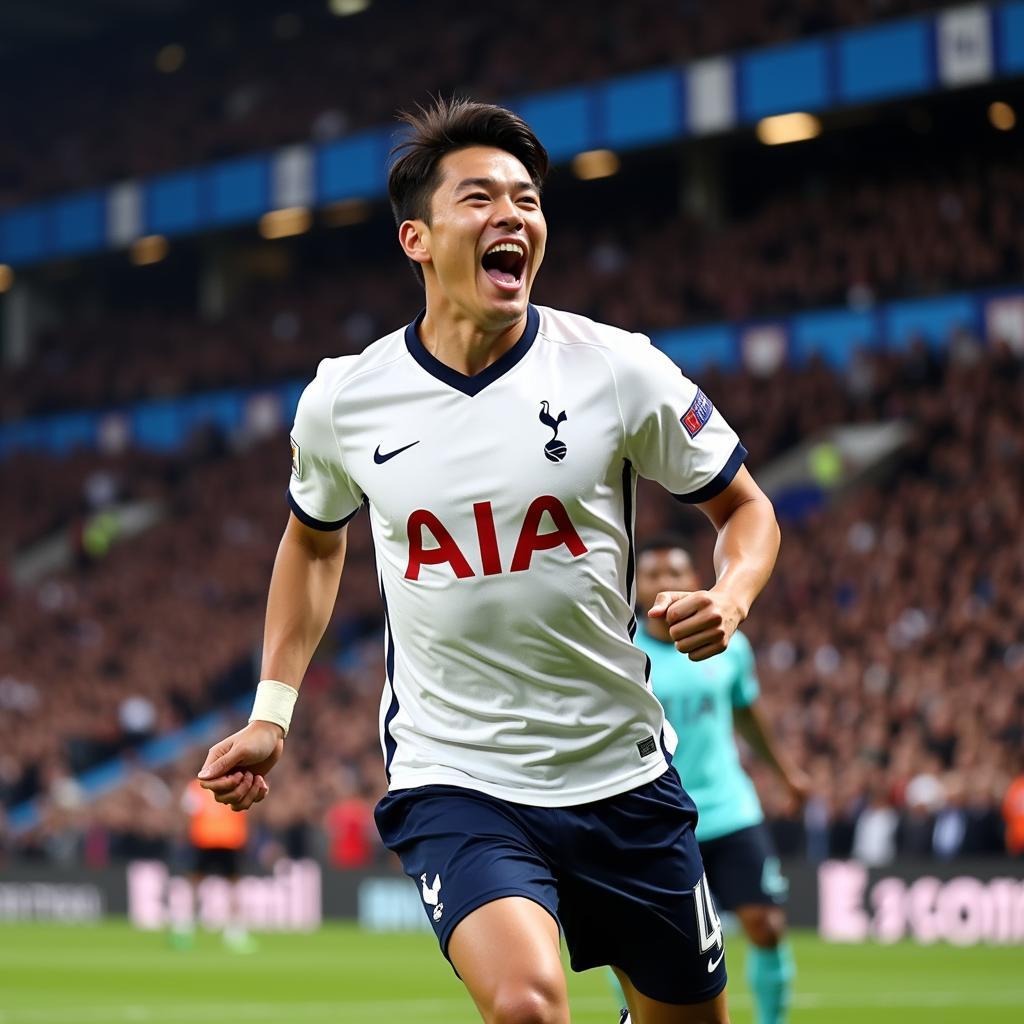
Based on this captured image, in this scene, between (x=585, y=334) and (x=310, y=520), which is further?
(x=310, y=520)

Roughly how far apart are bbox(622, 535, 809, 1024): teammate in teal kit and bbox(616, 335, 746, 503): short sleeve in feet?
12.0

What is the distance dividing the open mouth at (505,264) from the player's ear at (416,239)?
18 cm

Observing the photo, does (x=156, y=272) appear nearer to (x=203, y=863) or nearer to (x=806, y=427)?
(x=806, y=427)

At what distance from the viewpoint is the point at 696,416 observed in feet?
16.0

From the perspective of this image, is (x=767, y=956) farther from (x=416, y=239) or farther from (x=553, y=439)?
(x=416, y=239)

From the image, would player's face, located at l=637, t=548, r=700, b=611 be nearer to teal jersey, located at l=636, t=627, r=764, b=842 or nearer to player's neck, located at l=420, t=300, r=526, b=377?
teal jersey, located at l=636, t=627, r=764, b=842

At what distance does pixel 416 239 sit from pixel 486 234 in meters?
0.28

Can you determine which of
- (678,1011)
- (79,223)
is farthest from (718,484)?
(79,223)

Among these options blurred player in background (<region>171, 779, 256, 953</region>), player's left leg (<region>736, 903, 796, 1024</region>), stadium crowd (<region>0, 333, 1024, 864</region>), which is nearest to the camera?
player's left leg (<region>736, 903, 796, 1024</region>)

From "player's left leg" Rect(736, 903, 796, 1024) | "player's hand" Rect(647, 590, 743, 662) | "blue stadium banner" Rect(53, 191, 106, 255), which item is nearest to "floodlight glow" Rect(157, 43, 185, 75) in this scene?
"blue stadium banner" Rect(53, 191, 106, 255)

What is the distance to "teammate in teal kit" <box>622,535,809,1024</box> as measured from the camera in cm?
866

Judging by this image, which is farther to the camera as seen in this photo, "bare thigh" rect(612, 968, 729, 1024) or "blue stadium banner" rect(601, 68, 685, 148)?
"blue stadium banner" rect(601, 68, 685, 148)

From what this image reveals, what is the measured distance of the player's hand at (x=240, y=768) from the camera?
16.0ft

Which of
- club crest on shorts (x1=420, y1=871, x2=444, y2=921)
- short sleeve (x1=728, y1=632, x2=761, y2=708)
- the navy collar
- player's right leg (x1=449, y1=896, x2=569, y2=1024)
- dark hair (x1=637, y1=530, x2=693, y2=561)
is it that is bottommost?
player's right leg (x1=449, y1=896, x2=569, y2=1024)
